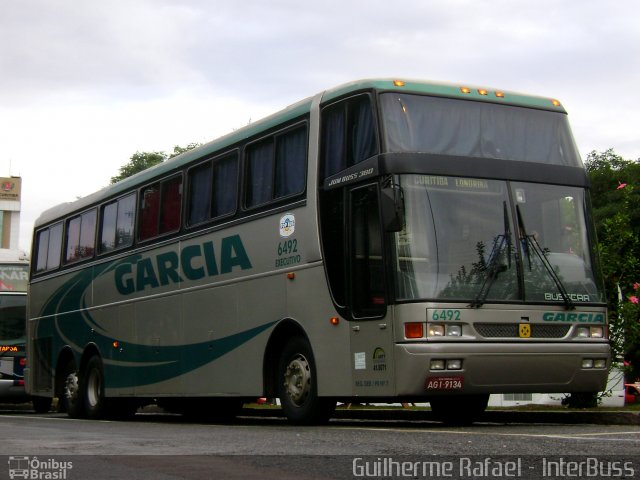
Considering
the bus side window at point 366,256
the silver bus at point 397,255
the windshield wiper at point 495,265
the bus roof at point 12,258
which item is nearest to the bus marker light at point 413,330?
the silver bus at point 397,255

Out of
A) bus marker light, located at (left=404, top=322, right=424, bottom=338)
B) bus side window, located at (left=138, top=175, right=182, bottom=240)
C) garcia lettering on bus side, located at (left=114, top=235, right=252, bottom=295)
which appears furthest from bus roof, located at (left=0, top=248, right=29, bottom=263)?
bus marker light, located at (left=404, top=322, right=424, bottom=338)

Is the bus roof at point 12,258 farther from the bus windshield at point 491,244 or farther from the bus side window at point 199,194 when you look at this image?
the bus windshield at point 491,244

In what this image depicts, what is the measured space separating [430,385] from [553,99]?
13.0 ft

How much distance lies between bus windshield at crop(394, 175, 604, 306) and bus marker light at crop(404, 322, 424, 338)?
25cm

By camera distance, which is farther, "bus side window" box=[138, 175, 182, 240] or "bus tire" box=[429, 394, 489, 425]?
"bus side window" box=[138, 175, 182, 240]

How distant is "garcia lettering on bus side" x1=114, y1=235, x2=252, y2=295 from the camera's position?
15.1 meters

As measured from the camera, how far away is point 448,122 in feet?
41.4

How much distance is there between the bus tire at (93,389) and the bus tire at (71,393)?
161mm

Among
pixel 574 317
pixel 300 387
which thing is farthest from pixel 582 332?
pixel 300 387

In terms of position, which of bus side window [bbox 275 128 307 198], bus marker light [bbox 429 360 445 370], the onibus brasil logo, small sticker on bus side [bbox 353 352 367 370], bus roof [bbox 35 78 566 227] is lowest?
the onibus brasil logo

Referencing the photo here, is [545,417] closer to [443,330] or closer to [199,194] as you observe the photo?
[443,330]

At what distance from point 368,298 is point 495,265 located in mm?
1340

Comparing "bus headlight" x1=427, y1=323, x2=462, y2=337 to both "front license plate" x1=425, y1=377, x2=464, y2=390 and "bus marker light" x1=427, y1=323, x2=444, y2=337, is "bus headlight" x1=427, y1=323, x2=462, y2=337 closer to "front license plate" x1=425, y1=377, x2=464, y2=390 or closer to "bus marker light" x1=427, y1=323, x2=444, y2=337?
"bus marker light" x1=427, y1=323, x2=444, y2=337

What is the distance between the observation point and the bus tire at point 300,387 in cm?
1302
